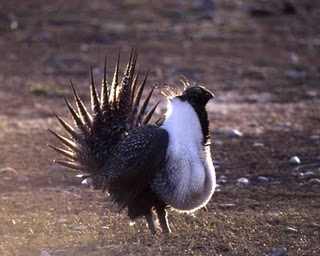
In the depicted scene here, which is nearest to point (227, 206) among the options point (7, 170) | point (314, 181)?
point (314, 181)

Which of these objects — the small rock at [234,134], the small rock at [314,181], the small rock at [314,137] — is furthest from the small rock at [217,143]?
the small rock at [314,181]

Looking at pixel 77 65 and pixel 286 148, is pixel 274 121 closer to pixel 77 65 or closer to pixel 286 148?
pixel 286 148


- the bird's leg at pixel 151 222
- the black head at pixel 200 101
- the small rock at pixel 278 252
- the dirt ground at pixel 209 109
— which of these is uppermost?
the black head at pixel 200 101

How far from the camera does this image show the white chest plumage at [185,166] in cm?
579

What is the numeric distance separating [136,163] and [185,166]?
0.33 m

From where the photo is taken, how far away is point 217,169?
26.3ft

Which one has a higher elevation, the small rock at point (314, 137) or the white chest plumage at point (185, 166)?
the white chest plumage at point (185, 166)

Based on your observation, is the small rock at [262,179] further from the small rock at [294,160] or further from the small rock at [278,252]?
the small rock at [278,252]

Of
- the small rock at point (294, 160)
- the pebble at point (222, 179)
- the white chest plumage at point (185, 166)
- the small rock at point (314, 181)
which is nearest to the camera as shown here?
the white chest plumage at point (185, 166)

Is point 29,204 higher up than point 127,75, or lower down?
lower down

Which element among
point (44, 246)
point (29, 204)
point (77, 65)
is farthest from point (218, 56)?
point (44, 246)

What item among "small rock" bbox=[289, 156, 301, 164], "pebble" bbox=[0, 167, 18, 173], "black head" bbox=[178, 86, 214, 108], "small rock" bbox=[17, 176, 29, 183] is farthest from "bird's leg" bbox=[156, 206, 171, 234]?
"small rock" bbox=[289, 156, 301, 164]

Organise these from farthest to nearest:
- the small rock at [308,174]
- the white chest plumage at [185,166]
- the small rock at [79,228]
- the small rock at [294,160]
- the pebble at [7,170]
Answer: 1. the small rock at [294,160]
2. the pebble at [7,170]
3. the small rock at [308,174]
4. the small rock at [79,228]
5. the white chest plumage at [185,166]

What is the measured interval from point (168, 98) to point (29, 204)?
1441 millimetres
